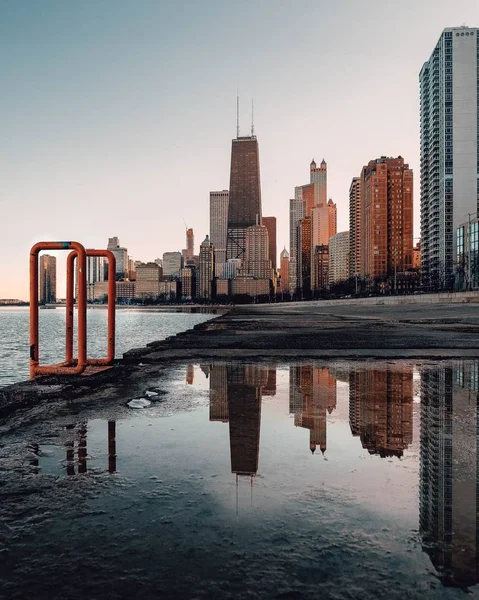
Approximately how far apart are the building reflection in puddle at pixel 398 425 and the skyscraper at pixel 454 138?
502 feet

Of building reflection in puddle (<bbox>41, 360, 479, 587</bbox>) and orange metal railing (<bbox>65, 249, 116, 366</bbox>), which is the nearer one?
building reflection in puddle (<bbox>41, 360, 479, 587</bbox>)

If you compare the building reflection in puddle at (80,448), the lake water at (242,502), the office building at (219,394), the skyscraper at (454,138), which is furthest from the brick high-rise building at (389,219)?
the building reflection in puddle at (80,448)

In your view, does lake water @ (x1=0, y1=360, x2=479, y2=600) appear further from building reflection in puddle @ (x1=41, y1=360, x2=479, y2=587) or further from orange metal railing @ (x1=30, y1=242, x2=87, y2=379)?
orange metal railing @ (x1=30, y1=242, x2=87, y2=379)

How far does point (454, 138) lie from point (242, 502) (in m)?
174

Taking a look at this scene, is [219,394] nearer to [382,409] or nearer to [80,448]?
[382,409]

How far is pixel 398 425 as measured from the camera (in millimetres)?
4711

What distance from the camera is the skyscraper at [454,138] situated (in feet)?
498

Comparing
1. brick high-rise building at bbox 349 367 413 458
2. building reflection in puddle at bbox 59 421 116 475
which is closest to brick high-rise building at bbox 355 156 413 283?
brick high-rise building at bbox 349 367 413 458

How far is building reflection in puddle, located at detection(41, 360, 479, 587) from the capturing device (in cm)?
253

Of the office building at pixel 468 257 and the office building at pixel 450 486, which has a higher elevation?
the office building at pixel 468 257

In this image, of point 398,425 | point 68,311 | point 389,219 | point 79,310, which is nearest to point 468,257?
point 389,219

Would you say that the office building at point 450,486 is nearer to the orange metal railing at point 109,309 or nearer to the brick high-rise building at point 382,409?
the brick high-rise building at point 382,409

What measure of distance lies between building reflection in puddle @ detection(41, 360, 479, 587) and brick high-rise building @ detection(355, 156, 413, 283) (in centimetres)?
18630

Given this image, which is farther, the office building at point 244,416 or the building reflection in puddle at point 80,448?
the office building at point 244,416
